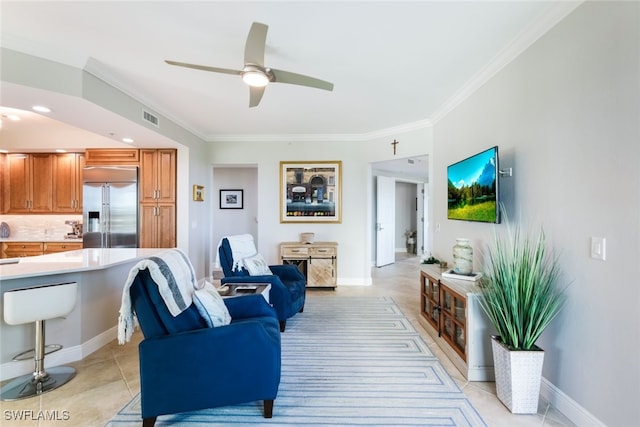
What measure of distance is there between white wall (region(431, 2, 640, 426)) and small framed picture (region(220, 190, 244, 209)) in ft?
18.7

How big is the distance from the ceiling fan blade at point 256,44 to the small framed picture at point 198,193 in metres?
3.03

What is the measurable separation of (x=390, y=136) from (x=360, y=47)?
248 cm

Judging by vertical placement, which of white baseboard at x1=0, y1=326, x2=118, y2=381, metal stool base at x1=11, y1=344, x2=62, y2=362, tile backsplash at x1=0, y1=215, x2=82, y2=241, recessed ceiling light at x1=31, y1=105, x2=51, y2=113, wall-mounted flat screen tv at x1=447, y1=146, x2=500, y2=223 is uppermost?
recessed ceiling light at x1=31, y1=105, x2=51, y2=113

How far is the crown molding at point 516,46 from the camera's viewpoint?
1781mm

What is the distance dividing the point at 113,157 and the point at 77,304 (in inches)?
109

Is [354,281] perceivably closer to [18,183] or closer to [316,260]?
[316,260]

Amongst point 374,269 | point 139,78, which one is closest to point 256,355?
point 139,78

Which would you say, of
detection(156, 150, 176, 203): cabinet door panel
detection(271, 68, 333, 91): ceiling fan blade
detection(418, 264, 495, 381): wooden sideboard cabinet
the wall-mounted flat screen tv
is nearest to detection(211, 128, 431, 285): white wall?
detection(156, 150, 176, 203): cabinet door panel

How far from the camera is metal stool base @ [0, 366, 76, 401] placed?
196 cm

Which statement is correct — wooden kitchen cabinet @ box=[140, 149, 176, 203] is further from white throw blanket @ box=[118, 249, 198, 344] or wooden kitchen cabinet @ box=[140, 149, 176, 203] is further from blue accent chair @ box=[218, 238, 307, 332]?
white throw blanket @ box=[118, 249, 198, 344]

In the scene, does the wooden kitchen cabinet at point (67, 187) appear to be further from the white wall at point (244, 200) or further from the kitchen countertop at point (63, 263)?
the white wall at point (244, 200)

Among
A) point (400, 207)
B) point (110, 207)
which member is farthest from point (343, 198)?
point (400, 207)

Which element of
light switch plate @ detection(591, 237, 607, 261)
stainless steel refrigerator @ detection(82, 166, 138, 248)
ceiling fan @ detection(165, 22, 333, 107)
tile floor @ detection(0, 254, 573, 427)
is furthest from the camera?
stainless steel refrigerator @ detection(82, 166, 138, 248)

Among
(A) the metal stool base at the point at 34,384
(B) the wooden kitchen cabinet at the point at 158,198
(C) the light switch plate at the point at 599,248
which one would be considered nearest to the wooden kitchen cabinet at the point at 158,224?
(B) the wooden kitchen cabinet at the point at 158,198
